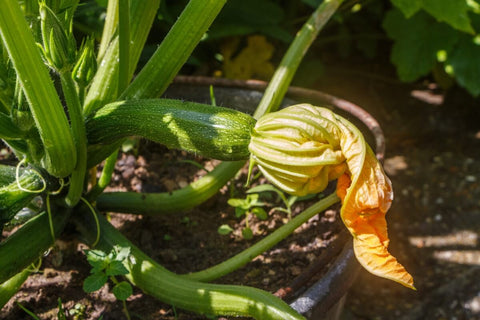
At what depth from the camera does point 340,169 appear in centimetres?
113

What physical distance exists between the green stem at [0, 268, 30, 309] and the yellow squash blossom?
26.1 inches

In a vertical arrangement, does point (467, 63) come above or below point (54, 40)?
below

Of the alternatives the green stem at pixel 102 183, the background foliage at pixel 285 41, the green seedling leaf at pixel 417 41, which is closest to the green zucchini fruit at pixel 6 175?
Answer: the green stem at pixel 102 183

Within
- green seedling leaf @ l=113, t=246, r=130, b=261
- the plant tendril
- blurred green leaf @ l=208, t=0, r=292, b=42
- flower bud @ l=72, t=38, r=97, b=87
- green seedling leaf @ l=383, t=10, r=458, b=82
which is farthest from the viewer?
green seedling leaf @ l=383, t=10, r=458, b=82

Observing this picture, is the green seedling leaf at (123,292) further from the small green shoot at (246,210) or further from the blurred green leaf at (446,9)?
the blurred green leaf at (446,9)

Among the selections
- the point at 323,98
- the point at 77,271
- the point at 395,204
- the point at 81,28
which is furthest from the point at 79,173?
the point at 395,204

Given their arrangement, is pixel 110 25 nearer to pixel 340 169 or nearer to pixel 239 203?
pixel 239 203

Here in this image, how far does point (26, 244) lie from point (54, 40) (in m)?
0.49

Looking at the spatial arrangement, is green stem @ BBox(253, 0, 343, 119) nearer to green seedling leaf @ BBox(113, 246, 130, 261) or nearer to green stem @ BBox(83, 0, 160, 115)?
green stem @ BBox(83, 0, 160, 115)

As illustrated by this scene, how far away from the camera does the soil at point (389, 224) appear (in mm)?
1537

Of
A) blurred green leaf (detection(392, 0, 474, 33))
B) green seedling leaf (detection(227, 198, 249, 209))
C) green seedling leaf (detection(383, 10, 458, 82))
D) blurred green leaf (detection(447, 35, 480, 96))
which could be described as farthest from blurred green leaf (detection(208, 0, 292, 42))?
green seedling leaf (detection(227, 198, 249, 209))

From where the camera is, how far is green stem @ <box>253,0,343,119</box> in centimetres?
167

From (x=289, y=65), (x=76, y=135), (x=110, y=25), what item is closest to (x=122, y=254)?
(x=76, y=135)

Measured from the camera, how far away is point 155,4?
1.49 meters
